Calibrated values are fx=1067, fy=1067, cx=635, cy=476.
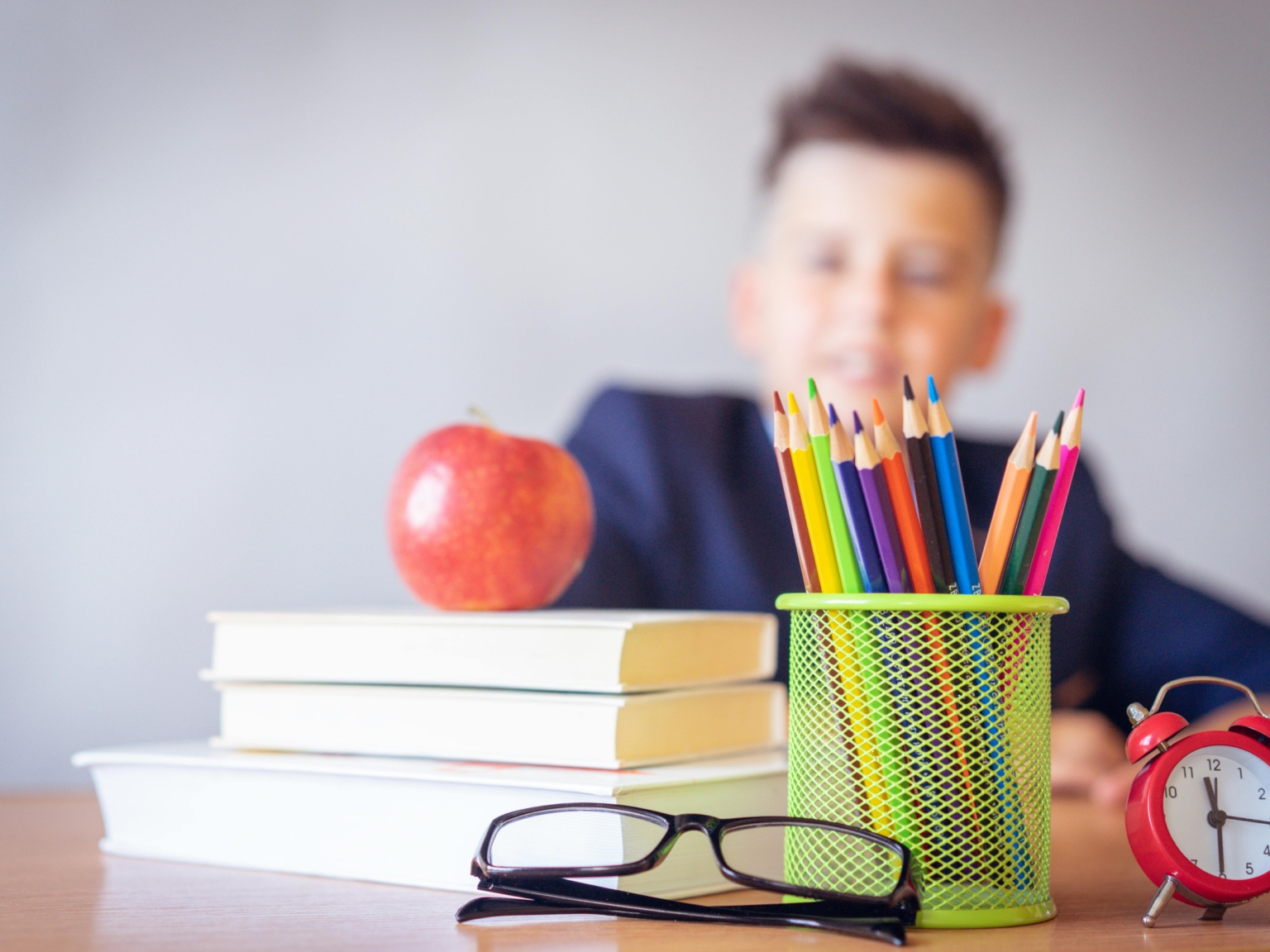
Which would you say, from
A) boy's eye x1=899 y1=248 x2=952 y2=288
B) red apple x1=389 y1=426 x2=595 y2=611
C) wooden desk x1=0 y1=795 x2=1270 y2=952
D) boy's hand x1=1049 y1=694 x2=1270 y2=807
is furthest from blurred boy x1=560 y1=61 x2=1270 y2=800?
wooden desk x1=0 y1=795 x2=1270 y2=952

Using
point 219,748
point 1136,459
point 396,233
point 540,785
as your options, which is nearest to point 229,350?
point 396,233

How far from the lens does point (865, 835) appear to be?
0.34 m

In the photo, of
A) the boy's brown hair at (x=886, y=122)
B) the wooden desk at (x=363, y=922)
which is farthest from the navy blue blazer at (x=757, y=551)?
the wooden desk at (x=363, y=922)

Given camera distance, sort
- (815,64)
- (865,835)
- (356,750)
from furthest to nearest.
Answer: (815,64)
(356,750)
(865,835)

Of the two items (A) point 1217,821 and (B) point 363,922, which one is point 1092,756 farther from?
(B) point 363,922

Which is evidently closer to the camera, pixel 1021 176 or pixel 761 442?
pixel 761 442

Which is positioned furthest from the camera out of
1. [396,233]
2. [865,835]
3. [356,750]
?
[396,233]

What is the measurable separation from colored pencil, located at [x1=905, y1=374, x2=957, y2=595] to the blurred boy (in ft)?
2.06

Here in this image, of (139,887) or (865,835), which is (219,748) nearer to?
(139,887)

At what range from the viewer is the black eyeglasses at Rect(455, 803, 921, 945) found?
0.34 m

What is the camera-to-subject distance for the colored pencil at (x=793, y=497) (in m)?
0.36

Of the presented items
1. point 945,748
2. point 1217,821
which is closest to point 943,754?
point 945,748

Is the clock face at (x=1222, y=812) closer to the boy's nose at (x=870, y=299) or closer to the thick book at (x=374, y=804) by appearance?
the thick book at (x=374, y=804)

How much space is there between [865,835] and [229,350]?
1033 millimetres
